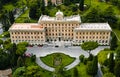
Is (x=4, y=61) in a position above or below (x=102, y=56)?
above

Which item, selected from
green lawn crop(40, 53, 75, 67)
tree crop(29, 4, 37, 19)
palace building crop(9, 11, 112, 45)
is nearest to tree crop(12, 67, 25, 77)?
green lawn crop(40, 53, 75, 67)

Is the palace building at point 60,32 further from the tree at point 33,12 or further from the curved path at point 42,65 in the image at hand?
the tree at point 33,12

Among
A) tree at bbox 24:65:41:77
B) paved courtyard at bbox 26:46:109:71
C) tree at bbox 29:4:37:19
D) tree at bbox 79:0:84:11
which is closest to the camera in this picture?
tree at bbox 24:65:41:77

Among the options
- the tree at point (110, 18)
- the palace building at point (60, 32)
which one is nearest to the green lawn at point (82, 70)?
the palace building at point (60, 32)

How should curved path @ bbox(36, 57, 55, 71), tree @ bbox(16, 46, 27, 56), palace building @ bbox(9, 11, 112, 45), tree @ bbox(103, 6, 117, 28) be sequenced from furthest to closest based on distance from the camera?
tree @ bbox(103, 6, 117, 28) → palace building @ bbox(9, 11, 112, 45) → tree @ bbox(16, 46, 27, 56) → curved path @ bbox(36, 57, 55, 71)

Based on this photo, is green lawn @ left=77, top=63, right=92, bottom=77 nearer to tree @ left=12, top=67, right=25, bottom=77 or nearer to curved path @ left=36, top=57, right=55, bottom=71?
curved path @ left=36, top=57, right=55, bottom=71

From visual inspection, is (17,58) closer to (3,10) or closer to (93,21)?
(93,21)

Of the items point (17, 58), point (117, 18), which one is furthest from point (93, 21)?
point (17, 58)

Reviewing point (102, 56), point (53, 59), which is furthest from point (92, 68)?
point (53, 59)

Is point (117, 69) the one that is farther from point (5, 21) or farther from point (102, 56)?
point (5, 21)
